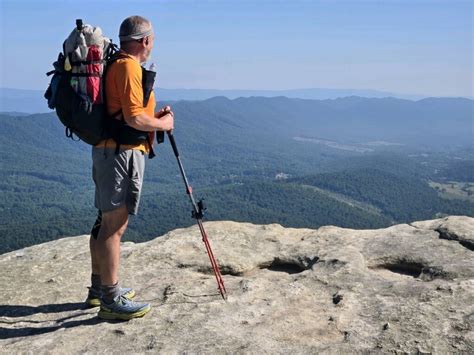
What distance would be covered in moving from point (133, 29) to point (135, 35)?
0.27ft

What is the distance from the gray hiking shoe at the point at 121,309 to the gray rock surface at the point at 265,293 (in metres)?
0.13

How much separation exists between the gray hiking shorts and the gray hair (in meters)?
1.49

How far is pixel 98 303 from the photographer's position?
7602 mm

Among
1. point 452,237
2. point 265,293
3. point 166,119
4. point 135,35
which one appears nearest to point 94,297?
point 265,293

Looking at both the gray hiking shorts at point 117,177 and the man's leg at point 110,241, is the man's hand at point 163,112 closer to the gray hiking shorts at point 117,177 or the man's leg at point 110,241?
the gray hiking shorts at point 117,177

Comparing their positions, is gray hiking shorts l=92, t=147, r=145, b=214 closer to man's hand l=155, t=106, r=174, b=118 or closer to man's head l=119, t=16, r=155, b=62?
man's hand l=155, t=106, r=174, b=118

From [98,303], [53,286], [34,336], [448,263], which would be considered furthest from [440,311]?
[53,286]

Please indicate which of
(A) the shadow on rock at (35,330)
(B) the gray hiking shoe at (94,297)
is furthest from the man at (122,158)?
(B) the gray hiking shoe at (94,297)

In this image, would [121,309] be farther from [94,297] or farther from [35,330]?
[35,330]

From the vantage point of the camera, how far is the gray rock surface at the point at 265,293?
6293 millimetres

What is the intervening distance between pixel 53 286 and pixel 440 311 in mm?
6440

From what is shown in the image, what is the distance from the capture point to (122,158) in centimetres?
638

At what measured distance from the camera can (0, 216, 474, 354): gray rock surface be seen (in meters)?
6.29

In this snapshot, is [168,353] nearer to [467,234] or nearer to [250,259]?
[250,259]
